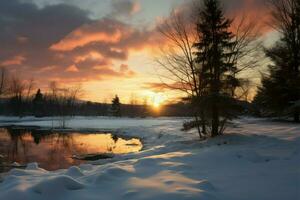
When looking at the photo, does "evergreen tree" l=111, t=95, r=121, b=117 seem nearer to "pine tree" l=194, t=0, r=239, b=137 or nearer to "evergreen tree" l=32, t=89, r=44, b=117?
"evergreen tree" l=32, t=89, r=44, b=117

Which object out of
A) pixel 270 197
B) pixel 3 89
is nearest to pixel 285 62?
pixel 270 197

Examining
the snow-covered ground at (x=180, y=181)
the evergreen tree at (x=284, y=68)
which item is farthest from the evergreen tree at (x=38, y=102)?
the snow-covered ground at (x=180, y=181)

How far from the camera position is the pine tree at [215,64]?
16656mm

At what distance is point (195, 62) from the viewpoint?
17875 millimetres

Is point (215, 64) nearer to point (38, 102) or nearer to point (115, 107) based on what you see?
point (115, 107)

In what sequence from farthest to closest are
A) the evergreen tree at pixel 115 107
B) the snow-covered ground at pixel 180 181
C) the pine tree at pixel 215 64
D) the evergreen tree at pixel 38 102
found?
the evergreen tree at pixel 38 102
the evergreen tree at pixel 115 107
the pine tree at pixel 215 64
the snow-covered ground at pixel 180 181

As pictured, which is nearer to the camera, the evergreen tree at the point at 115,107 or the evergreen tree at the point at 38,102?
the evergreen tree at the point at 115,107

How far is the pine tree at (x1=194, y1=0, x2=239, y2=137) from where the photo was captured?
16.7 m

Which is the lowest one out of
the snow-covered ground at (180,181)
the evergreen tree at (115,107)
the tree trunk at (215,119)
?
the snow-covered ground at (180,181)

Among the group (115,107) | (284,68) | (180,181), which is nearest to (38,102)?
(115,107)

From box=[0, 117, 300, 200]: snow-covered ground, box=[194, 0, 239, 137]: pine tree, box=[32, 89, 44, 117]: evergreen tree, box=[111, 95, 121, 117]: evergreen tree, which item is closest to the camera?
box=[0, 117, 300, 200]: snow-covered ground

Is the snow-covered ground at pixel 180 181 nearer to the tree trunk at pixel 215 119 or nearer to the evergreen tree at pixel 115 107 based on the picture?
the tree trunk at pixel 215 119

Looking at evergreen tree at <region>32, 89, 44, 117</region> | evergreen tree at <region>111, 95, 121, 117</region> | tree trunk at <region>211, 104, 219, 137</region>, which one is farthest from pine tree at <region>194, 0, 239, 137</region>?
evergreen tree at <region>32, 89, 44, 117</region>

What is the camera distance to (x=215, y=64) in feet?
55.5
